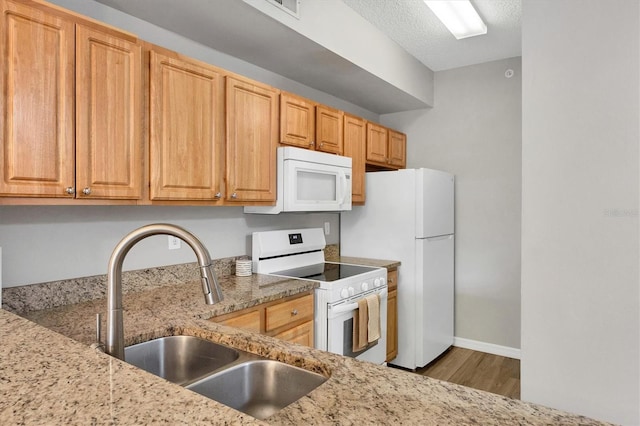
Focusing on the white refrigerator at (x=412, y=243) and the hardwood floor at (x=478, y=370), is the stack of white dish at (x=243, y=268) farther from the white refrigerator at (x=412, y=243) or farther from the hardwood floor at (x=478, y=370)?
the hardwood floor at (x=478, y=370)

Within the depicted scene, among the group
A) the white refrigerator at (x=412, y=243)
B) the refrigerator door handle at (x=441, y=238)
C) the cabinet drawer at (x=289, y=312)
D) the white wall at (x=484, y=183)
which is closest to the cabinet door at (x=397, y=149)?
the white wall at (x=484, y=183)

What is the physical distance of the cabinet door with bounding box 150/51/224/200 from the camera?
1952 millimetres

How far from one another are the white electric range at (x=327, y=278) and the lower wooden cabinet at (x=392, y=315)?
201 mm

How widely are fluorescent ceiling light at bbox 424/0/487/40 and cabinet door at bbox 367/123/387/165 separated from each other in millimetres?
995

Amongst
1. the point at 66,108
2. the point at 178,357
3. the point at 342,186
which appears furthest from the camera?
the point at 342,186

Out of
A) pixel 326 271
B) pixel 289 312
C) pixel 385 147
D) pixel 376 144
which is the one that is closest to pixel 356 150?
pixel 376 144

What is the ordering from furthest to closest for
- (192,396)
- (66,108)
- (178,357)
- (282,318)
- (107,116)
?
1. (282,318)
2. (107,116)
3. (66,108)
4. (178,357)
5. (192,396)

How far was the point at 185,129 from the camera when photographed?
6.82 ft

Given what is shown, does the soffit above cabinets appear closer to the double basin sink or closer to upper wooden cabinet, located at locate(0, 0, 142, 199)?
upper wooden cabinet, located at locate(0, 0, 142, 199)

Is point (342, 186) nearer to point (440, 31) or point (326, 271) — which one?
point (326, 271)

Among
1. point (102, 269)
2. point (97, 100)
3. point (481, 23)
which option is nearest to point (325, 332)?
point (102, 269)
